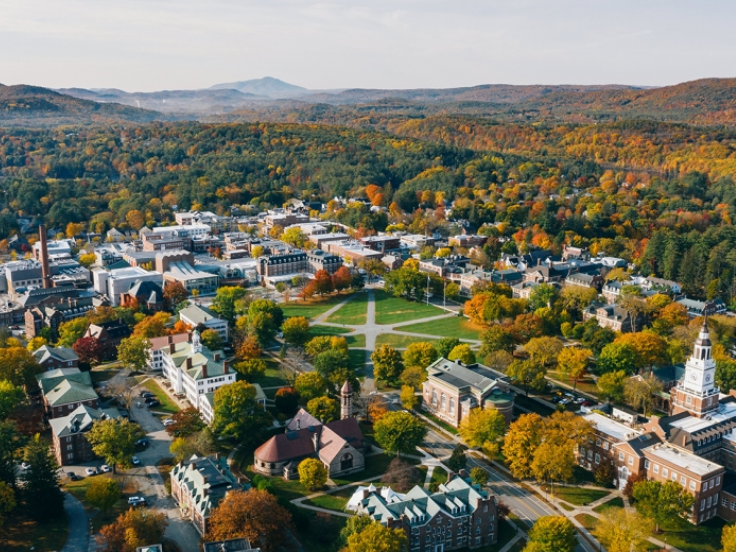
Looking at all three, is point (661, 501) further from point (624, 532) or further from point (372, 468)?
point (372, 468)

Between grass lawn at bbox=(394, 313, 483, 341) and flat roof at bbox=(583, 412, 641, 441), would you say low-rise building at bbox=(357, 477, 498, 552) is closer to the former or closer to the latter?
flat roof at bbox=(583, 412, 641, 441)

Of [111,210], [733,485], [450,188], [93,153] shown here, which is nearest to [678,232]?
[450,188]

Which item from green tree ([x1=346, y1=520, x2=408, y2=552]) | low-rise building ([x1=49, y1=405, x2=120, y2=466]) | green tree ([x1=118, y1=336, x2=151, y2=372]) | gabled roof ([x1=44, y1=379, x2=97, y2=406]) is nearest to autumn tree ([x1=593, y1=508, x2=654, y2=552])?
green tree ([x1=346, y1=520, x2=408, y2=552])

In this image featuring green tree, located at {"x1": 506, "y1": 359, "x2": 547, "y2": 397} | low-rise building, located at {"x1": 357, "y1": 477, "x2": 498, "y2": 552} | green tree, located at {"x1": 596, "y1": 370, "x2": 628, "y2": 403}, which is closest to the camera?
low-rise building, located at {"x1": 357, "y1": 477, "x2": 498, "y2": 552}

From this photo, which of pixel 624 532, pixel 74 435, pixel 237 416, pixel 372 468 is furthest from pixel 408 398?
pixel 74 435

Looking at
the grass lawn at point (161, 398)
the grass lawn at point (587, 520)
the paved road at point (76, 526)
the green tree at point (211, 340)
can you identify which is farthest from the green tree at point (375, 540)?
the green tree at point (211, 340)

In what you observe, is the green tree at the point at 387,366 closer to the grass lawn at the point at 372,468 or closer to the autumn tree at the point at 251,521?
the grass lawn at the point at 372,468

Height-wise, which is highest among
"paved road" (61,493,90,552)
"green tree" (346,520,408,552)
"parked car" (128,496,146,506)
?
"green tree" (346,520,408,552)
